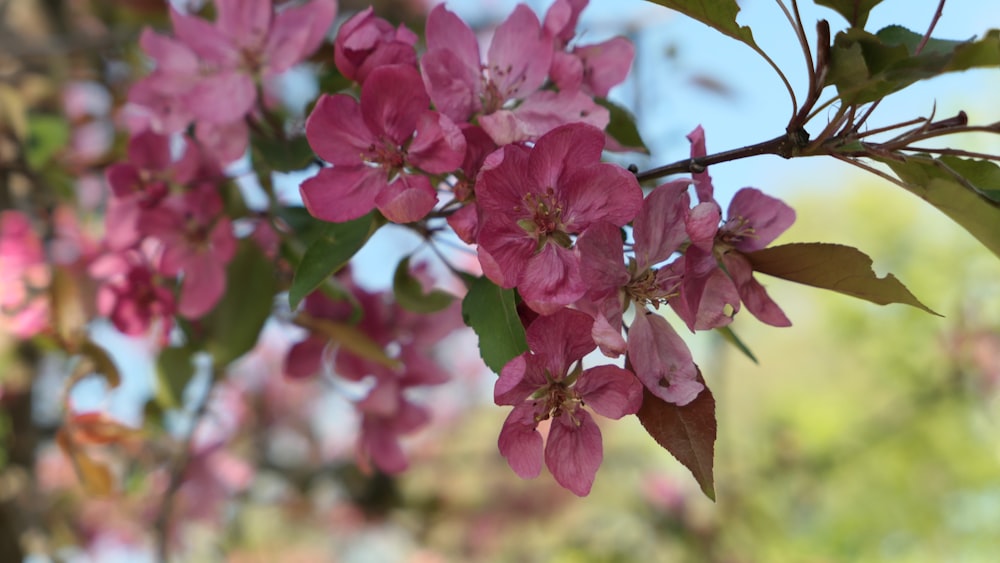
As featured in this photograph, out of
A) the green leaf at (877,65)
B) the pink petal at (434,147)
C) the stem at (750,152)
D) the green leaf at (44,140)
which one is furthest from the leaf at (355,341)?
the green leaf at (44,140)

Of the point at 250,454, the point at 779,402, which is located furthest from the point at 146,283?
the point at 779,402

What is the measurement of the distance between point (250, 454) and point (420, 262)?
5.42ft

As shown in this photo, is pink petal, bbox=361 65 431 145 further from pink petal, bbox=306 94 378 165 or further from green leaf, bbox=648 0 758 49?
green leaf, bbox=648 0 758 49

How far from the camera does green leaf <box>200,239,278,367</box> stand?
0.86m

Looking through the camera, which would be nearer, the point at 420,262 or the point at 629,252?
the point at 629,252

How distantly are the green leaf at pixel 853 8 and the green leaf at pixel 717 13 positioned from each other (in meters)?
0.05

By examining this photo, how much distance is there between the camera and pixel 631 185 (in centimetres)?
51

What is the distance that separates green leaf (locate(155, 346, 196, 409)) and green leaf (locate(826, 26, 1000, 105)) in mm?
764

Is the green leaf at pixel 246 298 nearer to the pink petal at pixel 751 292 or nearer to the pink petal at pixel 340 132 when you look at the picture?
the pink petal at pixel 340 132

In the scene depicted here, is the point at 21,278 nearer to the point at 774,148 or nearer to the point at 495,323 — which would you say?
the point at 495,323

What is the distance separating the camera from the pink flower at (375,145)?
57cm

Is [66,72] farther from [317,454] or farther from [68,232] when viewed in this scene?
[317,454]

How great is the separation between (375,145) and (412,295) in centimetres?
20

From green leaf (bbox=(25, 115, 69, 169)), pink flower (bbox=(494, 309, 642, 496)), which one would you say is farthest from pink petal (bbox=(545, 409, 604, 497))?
green leaf (bbox=(25, 115, 69, 169))
